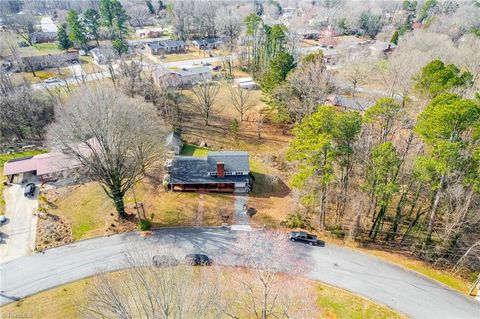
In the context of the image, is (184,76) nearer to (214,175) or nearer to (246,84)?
(246,84)

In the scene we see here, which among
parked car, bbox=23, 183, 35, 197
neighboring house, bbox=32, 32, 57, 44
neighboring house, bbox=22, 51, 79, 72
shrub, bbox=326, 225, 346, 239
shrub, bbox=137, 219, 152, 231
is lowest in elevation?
shrub, bbox=326, 225, 346, 239

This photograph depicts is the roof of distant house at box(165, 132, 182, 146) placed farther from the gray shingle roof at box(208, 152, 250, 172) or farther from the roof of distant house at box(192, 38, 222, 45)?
the roof of distant house at box(192, 38, 222, 45)

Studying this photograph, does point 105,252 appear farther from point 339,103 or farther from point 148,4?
point 148,4

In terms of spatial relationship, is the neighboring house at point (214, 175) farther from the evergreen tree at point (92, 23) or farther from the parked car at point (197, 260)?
the evergreen tree at point (92, 23)

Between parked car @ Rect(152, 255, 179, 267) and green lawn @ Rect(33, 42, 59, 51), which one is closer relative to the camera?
parked car @ Rect(152, 255, 179, 267)

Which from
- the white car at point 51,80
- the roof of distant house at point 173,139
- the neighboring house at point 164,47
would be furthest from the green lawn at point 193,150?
the neighboring house at point 164,47

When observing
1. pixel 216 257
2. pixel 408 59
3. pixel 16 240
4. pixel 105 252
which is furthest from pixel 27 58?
pixel 408 59

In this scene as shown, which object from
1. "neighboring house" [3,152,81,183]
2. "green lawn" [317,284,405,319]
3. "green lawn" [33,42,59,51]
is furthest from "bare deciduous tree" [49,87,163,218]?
"green lawn" [33,42,59,51]

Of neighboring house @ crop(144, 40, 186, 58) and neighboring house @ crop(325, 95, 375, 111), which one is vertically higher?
neighboring house @ crop(144, 40, 186, 58)
